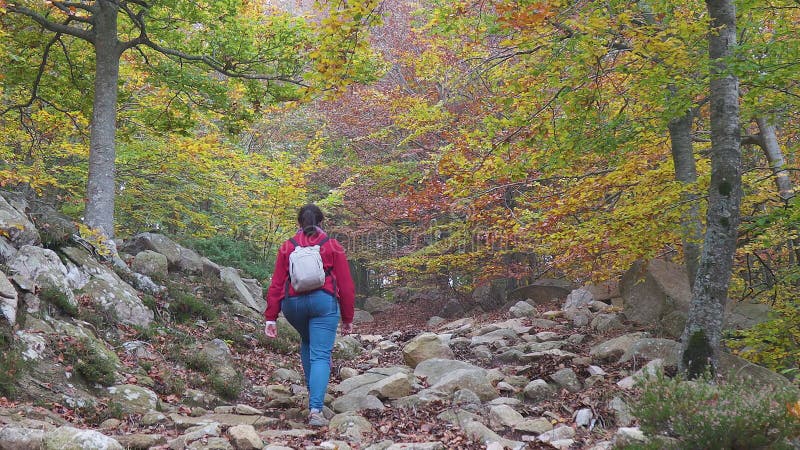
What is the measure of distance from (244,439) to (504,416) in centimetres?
230

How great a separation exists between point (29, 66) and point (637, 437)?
11.5m

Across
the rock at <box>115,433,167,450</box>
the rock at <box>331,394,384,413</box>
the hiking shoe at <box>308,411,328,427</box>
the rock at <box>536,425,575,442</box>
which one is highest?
the rock at <box>115,433,167,450</box>

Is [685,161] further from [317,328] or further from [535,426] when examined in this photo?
[317,328]

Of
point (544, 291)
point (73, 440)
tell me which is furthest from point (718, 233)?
point (544, 291)

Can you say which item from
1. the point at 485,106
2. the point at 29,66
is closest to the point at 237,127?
the point at 29,66

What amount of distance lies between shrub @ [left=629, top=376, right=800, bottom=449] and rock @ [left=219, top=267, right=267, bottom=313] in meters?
8.29

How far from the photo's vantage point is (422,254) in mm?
16250

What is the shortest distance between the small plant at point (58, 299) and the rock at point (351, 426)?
329 centimetres

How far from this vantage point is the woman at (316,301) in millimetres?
5398

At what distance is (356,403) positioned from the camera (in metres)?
5.95

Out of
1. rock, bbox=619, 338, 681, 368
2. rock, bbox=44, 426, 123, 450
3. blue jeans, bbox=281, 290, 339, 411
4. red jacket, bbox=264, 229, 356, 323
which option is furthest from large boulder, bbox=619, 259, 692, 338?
rock, bbox=44, 426, 123, 450

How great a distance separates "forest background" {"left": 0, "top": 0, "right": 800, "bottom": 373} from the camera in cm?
636

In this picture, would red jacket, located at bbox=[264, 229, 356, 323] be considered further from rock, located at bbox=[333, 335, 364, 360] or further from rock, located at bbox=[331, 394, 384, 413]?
rock, located at bbox=[333, 335, 364, 360]

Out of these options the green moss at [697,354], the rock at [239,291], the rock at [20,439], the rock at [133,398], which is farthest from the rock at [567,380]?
the rock at [239,291]
